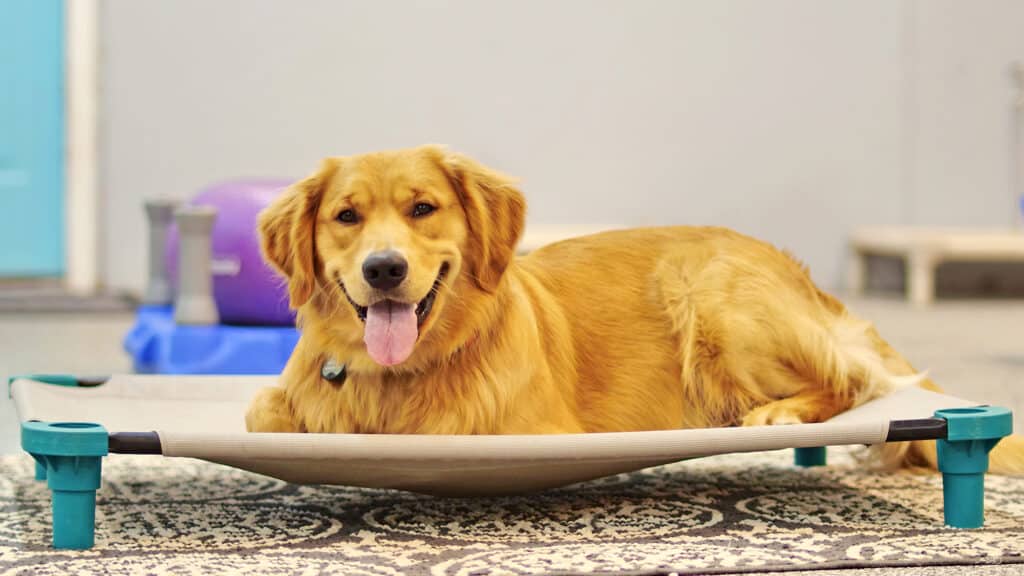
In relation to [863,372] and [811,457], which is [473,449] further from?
[811,457]

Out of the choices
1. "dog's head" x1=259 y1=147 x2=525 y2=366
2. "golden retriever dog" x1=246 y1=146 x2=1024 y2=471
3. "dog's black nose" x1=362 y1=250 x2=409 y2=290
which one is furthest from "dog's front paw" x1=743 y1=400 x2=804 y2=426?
"dog's black nose" x1=362 y1=250 x2=409 y2=290

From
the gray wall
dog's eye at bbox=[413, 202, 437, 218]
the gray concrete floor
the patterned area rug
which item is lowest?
the patterned area rug

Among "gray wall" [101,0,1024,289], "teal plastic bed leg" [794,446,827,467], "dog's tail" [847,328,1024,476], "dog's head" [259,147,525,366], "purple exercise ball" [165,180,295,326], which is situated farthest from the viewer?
"gray wall" [101,0,1024,289]

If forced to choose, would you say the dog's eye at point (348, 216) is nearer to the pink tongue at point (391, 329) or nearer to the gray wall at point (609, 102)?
the pink tongue at point (391, 329)

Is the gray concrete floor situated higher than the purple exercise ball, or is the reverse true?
the purple exercise ball

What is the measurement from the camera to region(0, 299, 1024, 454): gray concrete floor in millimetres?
3977

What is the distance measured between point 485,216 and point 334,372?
371 millimetres

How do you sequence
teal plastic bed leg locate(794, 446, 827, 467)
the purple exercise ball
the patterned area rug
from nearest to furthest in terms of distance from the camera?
the patterned area rug, teal plastic bed leg locate(794, 446, 827, 467), the purple exercise ball

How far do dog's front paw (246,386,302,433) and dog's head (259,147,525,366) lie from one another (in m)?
0.16

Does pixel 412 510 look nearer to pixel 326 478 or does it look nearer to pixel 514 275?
pixel 326 478

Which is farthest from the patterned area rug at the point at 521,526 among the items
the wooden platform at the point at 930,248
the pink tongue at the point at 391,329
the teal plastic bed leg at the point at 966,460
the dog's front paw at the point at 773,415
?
the wooden platform at the point at 930,248

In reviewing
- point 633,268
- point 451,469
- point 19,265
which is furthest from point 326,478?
point 19,265

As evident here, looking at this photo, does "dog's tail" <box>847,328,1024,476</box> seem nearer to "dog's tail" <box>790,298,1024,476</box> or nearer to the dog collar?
"dog's tail" <box>790,298,1024,476</box>

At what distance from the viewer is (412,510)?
2381 millimetres
